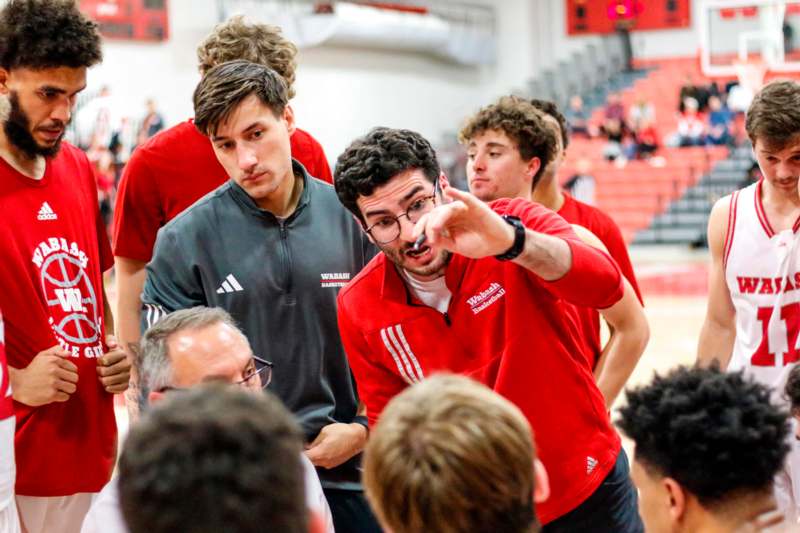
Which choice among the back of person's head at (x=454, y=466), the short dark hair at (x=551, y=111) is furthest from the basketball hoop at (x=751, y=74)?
the back of person's head at (x=454, y=466)

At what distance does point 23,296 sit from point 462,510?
2.16 meters

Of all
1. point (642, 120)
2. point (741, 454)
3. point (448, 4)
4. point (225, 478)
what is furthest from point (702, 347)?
point (448, 4)

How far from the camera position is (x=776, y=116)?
4.02 m

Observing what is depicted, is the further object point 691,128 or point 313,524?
point 691,128

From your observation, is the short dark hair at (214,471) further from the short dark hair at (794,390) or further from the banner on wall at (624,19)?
the banner on wall at (624,19)

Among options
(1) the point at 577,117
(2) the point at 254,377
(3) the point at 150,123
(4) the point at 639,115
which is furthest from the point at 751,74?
(2) the point at 254,377

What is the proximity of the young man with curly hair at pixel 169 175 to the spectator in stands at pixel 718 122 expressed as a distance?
74.2ft

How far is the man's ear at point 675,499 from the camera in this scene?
2.15 metres

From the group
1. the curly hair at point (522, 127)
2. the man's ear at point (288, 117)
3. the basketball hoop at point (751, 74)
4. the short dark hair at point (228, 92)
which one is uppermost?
the short dark hair at point (228, 92)

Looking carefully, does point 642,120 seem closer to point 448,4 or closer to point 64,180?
point 448,4

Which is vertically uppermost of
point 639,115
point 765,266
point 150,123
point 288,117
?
point 288,117

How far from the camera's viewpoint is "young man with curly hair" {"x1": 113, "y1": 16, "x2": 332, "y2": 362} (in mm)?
3916

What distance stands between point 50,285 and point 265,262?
0.71 metres

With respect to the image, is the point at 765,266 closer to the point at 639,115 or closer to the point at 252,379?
the point at 252,379
